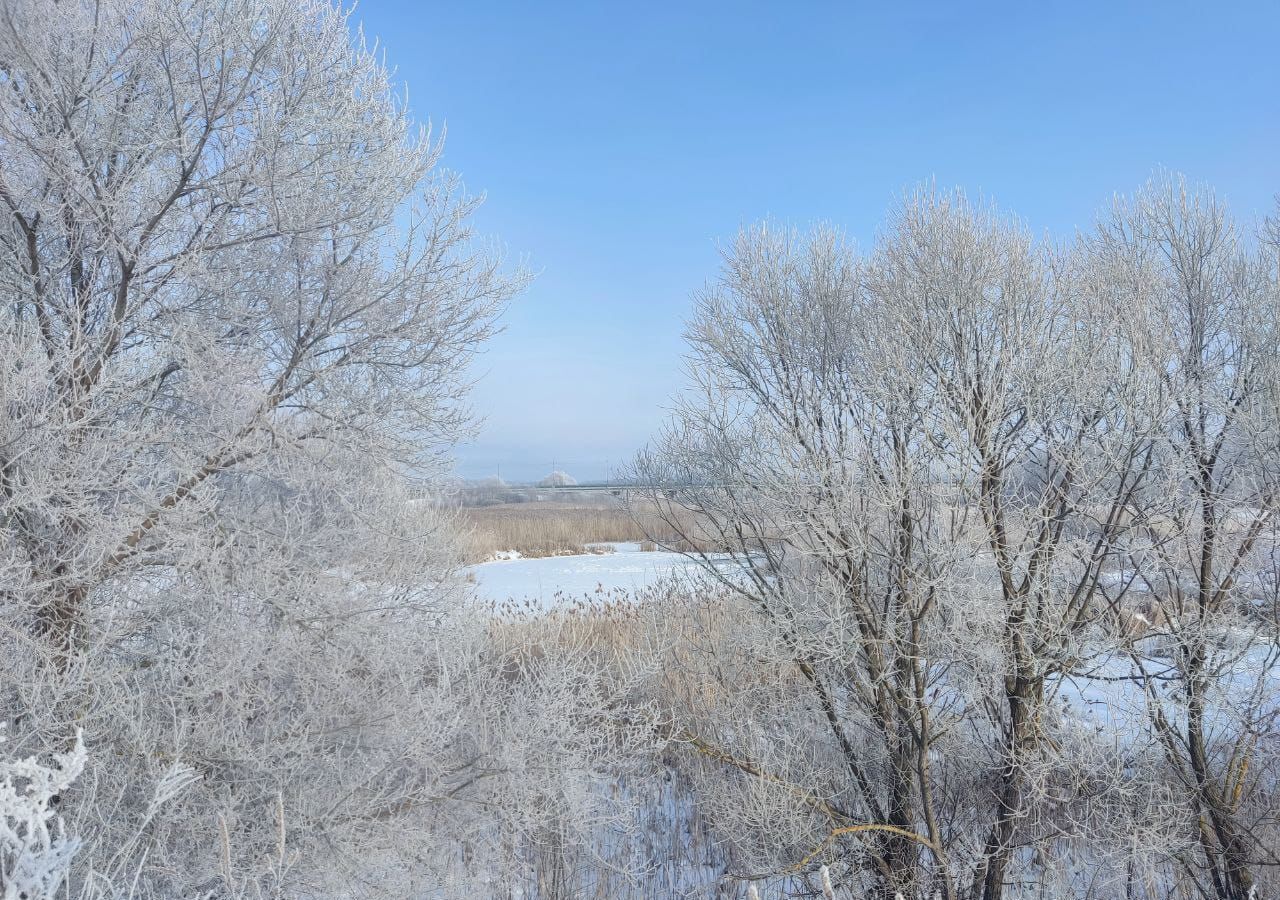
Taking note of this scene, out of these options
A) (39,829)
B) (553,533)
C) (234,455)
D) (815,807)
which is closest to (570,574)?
(553,533)

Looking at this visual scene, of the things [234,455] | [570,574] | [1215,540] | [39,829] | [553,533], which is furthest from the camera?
[553,533]

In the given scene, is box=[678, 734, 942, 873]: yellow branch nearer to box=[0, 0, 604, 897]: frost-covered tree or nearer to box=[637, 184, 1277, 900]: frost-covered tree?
box=[637, 184, 1277, 900]: frost-covered tree

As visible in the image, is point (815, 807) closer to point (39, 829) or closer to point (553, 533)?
point (39, 829)

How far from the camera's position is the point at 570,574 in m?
15.8

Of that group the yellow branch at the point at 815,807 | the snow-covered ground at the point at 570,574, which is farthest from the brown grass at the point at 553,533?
the yellow branch at the point at 815,807

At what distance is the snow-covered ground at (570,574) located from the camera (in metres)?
12.7

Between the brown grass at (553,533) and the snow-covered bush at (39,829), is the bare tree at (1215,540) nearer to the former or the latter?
the snow-covered bush at (39,829)

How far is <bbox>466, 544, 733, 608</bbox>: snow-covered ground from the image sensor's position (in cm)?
1270

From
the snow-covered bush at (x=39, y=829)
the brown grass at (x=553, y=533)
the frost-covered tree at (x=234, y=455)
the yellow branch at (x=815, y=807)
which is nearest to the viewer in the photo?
the snow-covered bush at (x=39, y=829)

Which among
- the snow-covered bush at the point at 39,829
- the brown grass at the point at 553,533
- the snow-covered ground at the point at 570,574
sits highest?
the snow-covered bush at the point at 39,829

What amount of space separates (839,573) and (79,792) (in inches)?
161

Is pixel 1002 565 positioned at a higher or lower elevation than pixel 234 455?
lower

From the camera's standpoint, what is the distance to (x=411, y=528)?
508 cm

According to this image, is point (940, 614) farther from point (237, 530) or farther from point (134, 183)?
point (134, 183)
